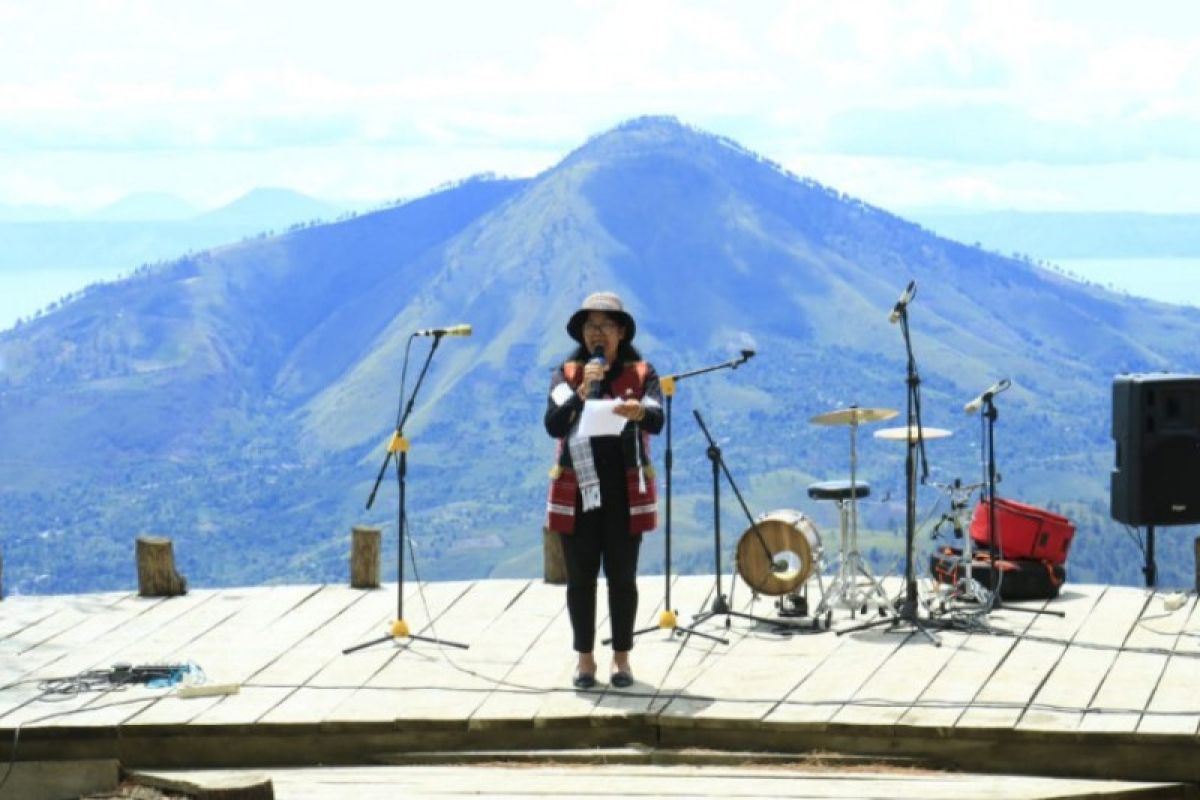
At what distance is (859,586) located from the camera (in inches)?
419

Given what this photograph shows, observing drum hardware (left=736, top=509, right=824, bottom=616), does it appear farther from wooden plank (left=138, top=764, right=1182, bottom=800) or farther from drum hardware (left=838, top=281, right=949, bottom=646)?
wooden plank (left=138, top=764, right=1182, bottom=800)

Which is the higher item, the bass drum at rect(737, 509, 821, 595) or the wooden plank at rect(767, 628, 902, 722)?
the bass drum at rect(737, 509, 821, 595)

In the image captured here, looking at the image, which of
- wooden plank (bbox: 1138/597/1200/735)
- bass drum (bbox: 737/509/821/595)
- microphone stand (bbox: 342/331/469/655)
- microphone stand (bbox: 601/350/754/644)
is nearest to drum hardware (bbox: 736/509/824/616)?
bass drum (bbox: 737/509/821/595)

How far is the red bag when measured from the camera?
1048 centimetres

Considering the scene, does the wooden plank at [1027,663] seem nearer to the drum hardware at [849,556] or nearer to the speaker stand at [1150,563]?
the speaker stand at [1150,563]

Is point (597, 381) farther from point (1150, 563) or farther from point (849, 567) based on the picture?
point (1150, 563)

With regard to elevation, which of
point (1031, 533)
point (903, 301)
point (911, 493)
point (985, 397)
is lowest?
point (1031, 533)

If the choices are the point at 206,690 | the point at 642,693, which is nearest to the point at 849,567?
the point at 642,693

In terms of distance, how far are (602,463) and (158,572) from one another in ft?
11.3

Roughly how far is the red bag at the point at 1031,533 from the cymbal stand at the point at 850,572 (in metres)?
0.70

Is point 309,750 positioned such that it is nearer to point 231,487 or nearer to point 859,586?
point 859,586

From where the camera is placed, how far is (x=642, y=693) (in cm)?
855

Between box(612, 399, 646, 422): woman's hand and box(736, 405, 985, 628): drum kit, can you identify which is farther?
box(736, 405, 985, 628): drum kit

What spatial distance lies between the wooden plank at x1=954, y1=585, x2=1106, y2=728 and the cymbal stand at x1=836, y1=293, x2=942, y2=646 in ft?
1.44
